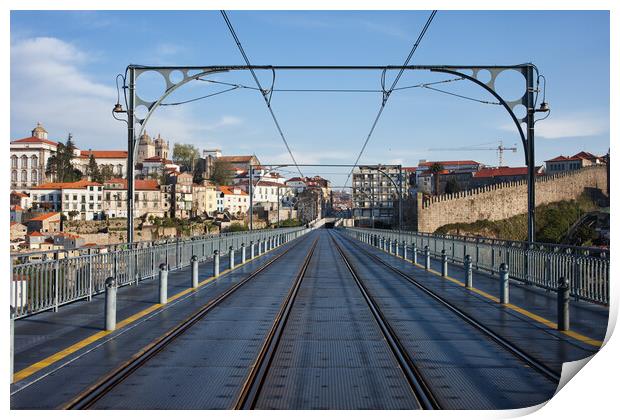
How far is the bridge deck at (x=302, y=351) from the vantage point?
24.1 ft

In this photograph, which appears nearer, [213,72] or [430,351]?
[430,351]

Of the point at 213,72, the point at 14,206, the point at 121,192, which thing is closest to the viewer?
the point at 213,72

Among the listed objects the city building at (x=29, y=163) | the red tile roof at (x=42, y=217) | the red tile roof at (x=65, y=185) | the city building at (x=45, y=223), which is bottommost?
the city building at (x=45, y=223)

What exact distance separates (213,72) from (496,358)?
1320 centimetres

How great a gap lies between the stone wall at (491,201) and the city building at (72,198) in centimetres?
6851

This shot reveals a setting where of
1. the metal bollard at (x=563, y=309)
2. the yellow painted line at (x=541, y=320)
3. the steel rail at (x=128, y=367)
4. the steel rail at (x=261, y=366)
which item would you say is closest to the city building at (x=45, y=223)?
the yellow painted line at (x=541, y=320)

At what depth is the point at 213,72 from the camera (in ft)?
65.6

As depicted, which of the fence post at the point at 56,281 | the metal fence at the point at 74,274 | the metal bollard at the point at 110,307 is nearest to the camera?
the metal bollard at the point at 110,307

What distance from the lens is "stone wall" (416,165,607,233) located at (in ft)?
377

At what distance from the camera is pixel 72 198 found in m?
144

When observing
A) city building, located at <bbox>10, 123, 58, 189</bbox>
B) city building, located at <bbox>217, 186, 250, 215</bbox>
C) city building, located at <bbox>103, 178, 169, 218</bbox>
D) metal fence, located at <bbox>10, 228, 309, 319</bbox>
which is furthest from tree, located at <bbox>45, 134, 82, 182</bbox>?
metal fence, located at <bbox>10, 228, 309, 319</bbox>

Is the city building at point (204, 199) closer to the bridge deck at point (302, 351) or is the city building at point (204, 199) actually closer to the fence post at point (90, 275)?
the fence post at point (90, 275)

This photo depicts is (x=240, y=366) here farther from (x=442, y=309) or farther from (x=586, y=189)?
(x=586, y=189)

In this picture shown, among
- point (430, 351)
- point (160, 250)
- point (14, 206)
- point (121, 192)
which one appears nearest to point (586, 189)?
point (121, 192)
